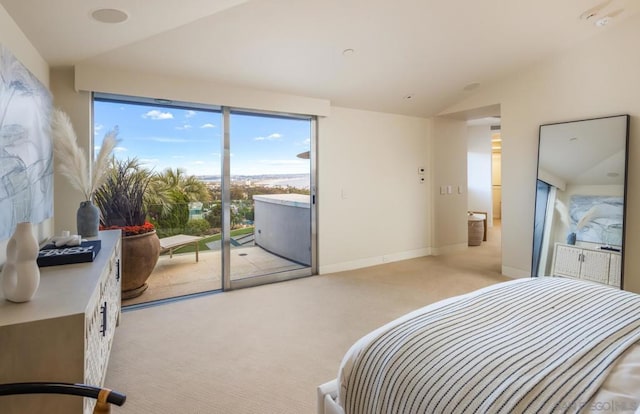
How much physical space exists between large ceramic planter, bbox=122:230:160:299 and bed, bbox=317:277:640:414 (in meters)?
2.67

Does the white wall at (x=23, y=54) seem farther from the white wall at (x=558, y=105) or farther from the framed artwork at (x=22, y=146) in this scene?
the white wall at (x=558, y=105)

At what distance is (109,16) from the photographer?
6.83 feet

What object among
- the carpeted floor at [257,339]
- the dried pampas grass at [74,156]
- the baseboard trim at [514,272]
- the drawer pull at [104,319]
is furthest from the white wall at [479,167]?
the drawer pull at [104,319]

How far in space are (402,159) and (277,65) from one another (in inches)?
100.0

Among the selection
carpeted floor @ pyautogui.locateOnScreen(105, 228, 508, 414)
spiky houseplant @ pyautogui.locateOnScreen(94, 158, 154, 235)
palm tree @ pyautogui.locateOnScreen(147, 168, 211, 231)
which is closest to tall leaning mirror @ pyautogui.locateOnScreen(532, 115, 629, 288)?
carpeted floor @ pyautogui.locateOnScreen(105, 228, 508, 414)

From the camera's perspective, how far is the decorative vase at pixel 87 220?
242 cm

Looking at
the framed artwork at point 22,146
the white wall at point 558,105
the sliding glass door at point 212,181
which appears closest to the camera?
the framed artwork at point 22,146

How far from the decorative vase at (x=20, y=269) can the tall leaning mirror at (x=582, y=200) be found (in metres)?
4.39

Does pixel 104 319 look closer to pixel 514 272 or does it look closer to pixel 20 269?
pixel 20 269

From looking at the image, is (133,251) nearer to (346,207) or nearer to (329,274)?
(329,274)

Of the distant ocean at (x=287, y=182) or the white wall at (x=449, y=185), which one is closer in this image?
the distant ocean at (x=287, y=182)

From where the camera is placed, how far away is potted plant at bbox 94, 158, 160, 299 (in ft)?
10.6

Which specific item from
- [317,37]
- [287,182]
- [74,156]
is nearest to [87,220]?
[74,156]

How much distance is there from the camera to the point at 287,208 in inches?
165
